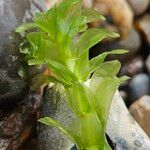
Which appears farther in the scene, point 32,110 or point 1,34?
point 32,110

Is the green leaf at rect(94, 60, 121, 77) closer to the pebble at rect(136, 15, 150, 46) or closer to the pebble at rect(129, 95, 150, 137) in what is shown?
the pebble at rect(129, 95, 150, 137)

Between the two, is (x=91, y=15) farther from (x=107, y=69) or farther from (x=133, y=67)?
(x=133, y=67)

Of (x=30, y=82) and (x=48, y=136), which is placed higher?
(x=30, y=82)

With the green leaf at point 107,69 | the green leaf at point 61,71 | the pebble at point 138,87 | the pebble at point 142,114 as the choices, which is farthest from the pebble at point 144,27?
the green leaf at point 61,71

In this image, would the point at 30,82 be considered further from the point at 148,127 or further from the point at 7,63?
the point at 148,127

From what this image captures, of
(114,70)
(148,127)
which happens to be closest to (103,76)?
(114,70)

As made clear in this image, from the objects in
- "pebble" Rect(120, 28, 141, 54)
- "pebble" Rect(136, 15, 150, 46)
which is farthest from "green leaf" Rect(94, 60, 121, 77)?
"pebble" Rect(136, 15, 150, 46)
